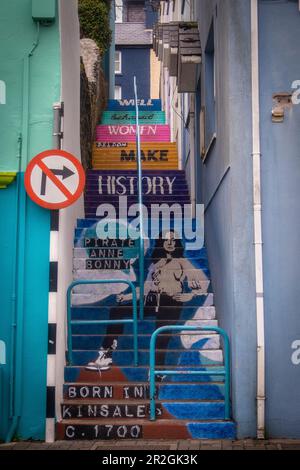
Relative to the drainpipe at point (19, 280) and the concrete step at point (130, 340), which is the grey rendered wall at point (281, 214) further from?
the drainpipe at point (19, 280)

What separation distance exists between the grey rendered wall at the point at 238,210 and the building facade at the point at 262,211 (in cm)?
1

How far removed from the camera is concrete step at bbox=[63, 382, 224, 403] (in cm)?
708

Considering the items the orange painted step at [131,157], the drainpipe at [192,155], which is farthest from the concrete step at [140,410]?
the orange painted step at [131,157]

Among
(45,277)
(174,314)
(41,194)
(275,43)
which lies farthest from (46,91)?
(174,314)

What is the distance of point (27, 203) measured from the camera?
23.2 ft

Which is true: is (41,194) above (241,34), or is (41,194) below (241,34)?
below

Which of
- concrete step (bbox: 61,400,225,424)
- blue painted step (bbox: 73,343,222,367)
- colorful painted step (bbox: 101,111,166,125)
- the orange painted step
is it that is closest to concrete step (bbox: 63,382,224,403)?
concrete step (bbox: 61,400,225,424)

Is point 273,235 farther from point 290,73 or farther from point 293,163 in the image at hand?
point 290,73

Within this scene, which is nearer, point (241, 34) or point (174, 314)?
point (241, 34)

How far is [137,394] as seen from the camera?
7148 millimetres

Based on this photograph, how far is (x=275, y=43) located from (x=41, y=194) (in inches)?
117

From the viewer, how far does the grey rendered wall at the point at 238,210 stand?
21.3 feet

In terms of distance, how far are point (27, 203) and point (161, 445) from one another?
293 centimetres

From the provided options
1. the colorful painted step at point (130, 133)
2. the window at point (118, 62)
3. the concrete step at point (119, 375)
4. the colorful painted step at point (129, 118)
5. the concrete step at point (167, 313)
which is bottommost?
the concrete step at point (119, 375)
